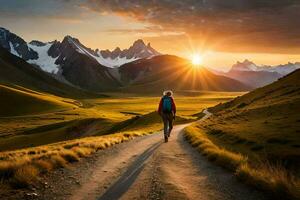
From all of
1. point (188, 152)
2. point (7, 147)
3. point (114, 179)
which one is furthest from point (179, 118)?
point (114, 179)

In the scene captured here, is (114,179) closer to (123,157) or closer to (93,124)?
(123,157)

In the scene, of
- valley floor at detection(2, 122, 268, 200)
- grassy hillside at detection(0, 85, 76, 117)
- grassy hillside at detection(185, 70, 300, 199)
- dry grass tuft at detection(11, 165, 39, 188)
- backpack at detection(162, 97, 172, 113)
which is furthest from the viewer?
grassy hillside at detection(0, 85, 76, 117)

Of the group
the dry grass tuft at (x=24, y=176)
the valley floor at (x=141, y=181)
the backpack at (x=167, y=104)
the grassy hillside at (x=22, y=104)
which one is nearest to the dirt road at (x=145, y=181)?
the valley floor at (x=141, y=181)

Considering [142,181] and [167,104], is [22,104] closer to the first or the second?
[167,104]

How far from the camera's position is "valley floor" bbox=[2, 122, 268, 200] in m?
11.9

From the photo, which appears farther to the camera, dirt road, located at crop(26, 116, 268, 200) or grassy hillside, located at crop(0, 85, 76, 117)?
grassy hillside, located at crop(0, 85, 76, 117)

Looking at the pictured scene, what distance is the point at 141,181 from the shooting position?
547 inches

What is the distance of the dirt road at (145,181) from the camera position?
1196cm

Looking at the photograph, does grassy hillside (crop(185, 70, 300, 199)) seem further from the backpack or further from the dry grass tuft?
the dry grass tuft

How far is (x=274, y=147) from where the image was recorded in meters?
31.4

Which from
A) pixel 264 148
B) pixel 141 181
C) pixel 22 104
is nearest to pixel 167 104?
pixel 264 148

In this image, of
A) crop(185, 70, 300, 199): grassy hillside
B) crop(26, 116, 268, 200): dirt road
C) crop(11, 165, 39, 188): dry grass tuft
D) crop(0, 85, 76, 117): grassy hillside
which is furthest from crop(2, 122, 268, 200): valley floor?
crop(0, 85, 76, 117): grassy hillside

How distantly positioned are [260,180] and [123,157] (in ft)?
31.7

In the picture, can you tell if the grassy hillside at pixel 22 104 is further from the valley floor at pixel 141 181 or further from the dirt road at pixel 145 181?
the valley floor at pixel 141 181
